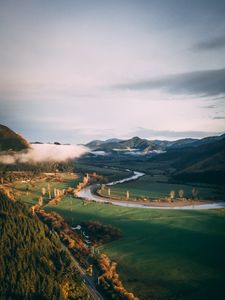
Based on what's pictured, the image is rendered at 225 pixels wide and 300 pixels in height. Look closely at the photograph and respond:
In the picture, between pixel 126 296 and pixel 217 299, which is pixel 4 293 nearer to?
pixel 126 296

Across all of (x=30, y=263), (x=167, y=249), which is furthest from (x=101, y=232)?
(x=30, y=263)

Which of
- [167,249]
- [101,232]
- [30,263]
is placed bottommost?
[167,249]

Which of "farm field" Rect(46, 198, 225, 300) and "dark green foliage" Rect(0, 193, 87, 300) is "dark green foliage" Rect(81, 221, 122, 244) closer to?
"farm field" Rect(46, 198, 225, 300)

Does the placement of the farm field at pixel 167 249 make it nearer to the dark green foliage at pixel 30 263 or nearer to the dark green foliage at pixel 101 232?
the dark green foliage at pixel 101 232

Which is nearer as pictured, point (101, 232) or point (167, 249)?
point (167, 249)

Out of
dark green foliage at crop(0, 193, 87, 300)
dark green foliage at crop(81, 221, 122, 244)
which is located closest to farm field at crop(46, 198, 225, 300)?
dark green foliage at crop(81, 221, 122, 244)

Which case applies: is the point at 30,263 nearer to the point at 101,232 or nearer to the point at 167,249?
the point at 101,232

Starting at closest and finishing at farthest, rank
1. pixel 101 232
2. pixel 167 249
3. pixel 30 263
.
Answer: pixel 30 263, pixel 167 249, pixel 101 232
